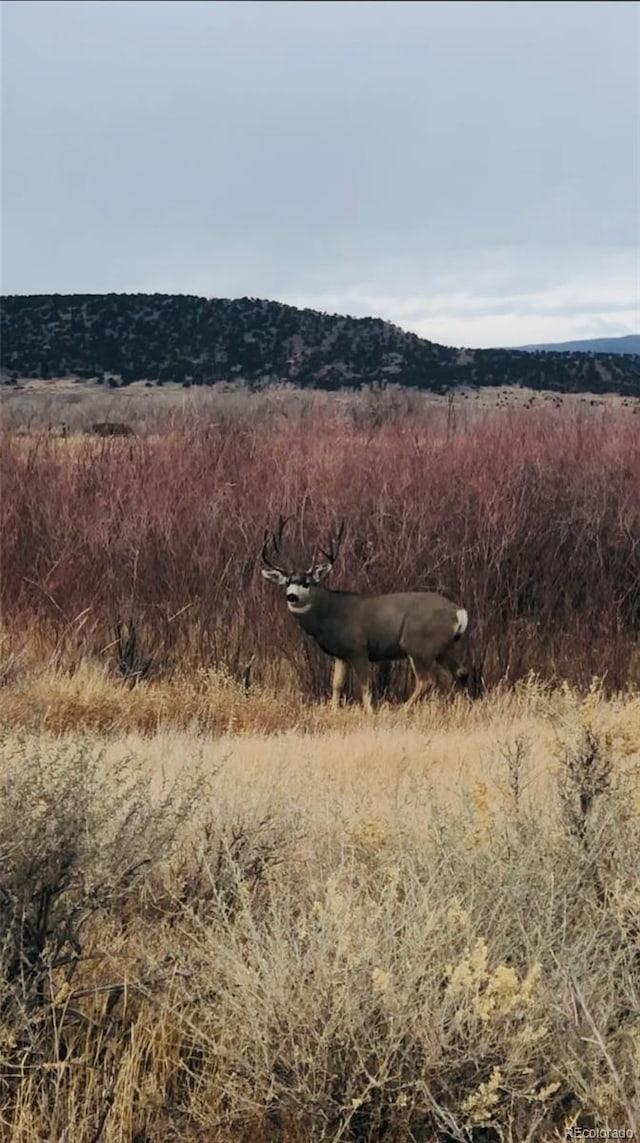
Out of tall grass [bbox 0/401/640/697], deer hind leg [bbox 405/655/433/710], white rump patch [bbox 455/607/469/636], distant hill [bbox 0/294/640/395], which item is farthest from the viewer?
distant hill [bbox 0/294/640/395]

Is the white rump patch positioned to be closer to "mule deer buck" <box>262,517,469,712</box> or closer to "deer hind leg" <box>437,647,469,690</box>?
"mule deer buck" <box>262,517,469,712</box>

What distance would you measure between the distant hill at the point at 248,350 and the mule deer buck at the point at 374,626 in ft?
74.9

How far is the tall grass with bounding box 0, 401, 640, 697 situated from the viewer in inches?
350

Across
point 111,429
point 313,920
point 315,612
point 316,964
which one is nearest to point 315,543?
point 315,612

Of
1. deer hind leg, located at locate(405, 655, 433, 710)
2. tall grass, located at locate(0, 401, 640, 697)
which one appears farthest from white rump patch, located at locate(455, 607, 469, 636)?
tall grass, located at locate(0, 401, 640, 697)

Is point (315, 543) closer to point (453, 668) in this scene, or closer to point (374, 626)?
point (374, 626)

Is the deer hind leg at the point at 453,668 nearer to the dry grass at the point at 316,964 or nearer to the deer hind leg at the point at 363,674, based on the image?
the deer hind leg at the point at 363,674

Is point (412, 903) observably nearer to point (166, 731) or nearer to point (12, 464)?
point (166, 731)

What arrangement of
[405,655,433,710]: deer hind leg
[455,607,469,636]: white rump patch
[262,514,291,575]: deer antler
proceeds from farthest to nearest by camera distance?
1. [262,514,291,575]: deer antler
2. [405,655,433,710]: deer hind leg
3. [455,607,469,636]: white rump patch

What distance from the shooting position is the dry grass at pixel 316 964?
248 centimetres

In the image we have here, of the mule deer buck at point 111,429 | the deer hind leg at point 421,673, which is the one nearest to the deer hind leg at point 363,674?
the deer hind leg at point 421,673

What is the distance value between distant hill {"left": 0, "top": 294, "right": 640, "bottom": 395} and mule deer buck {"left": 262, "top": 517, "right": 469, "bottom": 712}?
22821 millimetres

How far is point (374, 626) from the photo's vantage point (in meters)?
7.81

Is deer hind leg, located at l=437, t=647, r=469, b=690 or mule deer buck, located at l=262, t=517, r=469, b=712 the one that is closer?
mule deer buck, located at l=262, t=517, r=469, b=712
